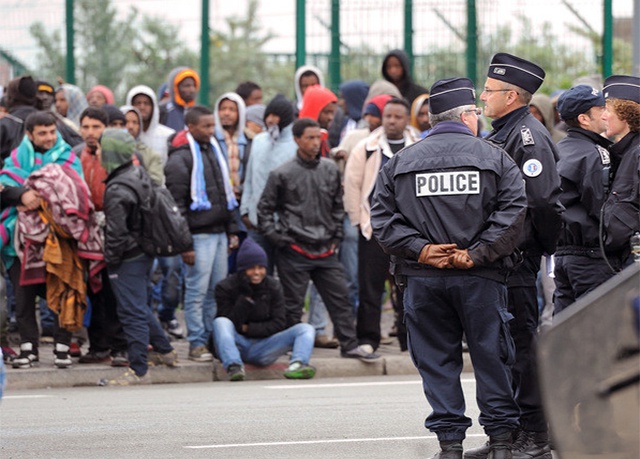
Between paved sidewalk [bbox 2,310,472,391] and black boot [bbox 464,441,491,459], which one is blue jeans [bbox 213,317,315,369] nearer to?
paved sidewalk [bbox 2,310,472,391]

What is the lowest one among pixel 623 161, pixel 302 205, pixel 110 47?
pixel 302 205

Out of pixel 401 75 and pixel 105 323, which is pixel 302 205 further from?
pixel 401 75

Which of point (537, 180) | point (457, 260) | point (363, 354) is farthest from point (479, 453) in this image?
point (363, 354)

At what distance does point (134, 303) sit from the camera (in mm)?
12320

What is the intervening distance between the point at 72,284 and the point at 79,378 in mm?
831

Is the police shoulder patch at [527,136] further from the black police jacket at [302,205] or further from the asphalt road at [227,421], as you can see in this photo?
the black police jacket at [302,205]

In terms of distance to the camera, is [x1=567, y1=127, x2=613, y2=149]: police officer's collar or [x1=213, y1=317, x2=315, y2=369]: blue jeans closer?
[x1=567, y1=127, x2=613, y2=149]: police officer's collar

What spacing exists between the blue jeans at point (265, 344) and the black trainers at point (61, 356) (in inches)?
51.4

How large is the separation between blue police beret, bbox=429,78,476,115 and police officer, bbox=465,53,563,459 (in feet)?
1.44

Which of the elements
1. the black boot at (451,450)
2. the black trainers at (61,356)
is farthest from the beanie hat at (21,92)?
the black boot at (451,450)

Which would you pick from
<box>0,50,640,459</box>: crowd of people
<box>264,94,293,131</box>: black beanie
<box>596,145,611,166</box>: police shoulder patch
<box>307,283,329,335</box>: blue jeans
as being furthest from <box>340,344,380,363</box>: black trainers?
<box>596,145,611,166</box>: police shoulder patch

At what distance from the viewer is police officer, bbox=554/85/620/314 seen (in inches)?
341

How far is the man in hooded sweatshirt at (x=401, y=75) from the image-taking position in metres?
15.9

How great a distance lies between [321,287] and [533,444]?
5.52 metres
